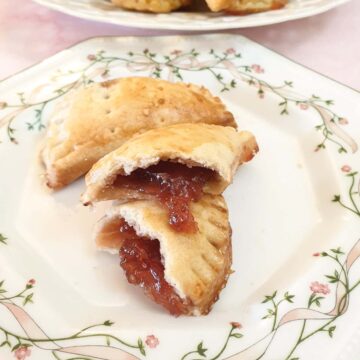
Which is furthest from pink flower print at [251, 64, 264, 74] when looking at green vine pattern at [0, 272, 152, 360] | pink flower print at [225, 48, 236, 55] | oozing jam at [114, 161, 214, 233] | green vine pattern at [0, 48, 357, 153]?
green vine pattern at [0, 272, 152, 360]

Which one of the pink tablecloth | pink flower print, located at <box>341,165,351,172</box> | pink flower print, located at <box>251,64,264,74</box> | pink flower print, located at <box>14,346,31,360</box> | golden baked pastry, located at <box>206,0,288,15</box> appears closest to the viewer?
pink flower print, located at <box>14,346,31,360</box>

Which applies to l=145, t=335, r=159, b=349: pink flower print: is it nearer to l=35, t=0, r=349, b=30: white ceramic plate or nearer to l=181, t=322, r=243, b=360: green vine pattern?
l=181, t=322, r=243, b=360: green vine pattern

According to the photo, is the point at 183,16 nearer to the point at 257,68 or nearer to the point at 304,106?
the point at 257,68

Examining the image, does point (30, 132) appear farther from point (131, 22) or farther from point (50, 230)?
point (131, 22)

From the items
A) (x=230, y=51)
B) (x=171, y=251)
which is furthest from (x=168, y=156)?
(x=230, y=51)

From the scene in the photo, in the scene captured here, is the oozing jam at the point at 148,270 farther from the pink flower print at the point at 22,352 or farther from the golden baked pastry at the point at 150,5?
the golden baked pastry at the point at 150,5

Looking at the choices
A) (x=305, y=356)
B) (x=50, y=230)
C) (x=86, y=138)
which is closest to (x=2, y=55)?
(x=86, y=138)
